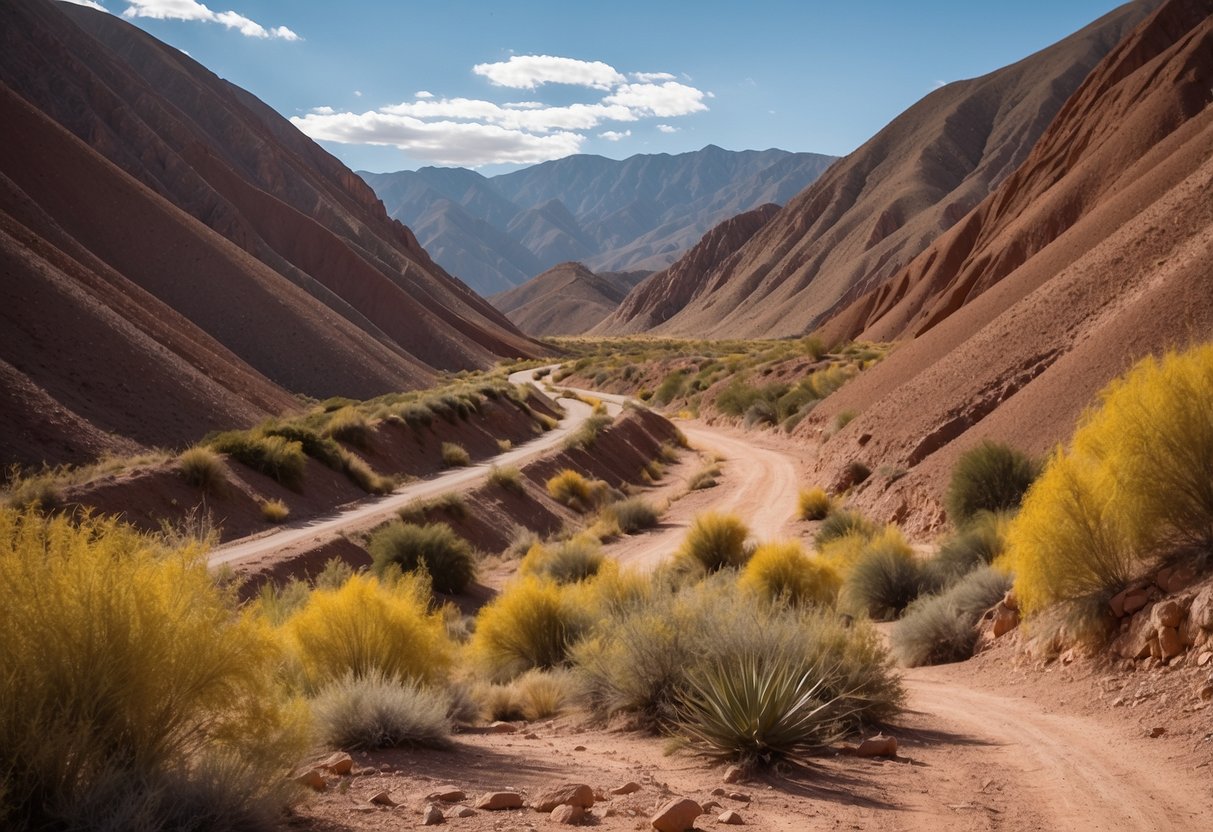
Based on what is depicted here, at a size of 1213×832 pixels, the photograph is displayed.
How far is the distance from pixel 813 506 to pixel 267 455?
14.2 m

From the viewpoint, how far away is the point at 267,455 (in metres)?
26.5

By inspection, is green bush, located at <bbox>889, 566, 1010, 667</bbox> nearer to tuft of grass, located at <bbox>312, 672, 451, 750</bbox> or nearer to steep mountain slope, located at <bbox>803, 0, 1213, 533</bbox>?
tuft of grass, located at <bbox>312, 672, 451, 750</bbox>

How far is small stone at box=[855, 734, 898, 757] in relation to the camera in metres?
8.10

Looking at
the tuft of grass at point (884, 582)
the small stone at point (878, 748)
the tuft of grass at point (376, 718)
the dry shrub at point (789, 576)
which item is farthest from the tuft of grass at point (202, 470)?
→ the small stone at point (878, 748)

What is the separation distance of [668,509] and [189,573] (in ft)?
87.2

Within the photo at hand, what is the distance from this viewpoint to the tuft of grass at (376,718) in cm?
773

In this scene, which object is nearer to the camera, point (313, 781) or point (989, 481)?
point (313, 781)

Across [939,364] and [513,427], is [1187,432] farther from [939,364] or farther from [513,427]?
[513,427]

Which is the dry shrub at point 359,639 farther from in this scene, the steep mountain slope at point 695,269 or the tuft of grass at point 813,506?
the steep mountain slope at point 695,269

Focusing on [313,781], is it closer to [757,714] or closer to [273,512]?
[757,714]

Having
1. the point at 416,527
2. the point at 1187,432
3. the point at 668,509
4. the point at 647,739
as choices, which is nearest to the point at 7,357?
the point at 416,527

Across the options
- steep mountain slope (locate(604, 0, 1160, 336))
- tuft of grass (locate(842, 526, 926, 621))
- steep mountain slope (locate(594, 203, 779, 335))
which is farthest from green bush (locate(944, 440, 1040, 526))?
steep mountain slope (locate(594, 203, 779, 335))

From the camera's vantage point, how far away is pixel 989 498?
19406 millimetres

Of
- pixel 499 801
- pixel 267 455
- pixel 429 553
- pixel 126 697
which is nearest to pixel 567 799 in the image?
pixel 499 801
